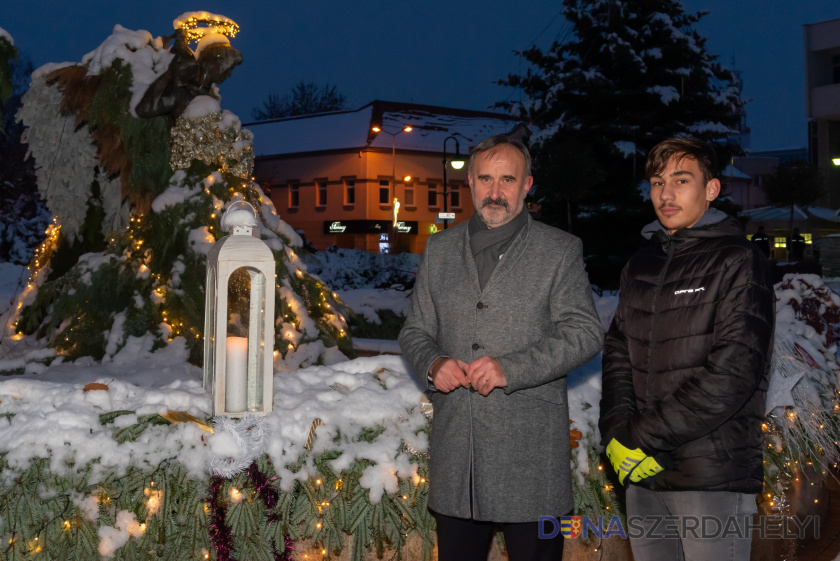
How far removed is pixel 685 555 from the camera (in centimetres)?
263

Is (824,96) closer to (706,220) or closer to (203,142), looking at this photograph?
(203,142)

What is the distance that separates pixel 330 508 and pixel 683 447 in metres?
1.61

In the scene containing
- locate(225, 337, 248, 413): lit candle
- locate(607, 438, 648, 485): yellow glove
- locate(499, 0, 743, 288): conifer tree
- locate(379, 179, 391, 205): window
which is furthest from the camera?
locate(379, 179, 391, 205): window

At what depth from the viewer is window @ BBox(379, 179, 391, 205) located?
139 ft

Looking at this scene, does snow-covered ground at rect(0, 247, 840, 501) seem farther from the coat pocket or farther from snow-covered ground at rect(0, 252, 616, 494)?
the coat pocket

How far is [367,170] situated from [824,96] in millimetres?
22799

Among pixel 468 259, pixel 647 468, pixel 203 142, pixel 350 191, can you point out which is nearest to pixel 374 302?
pixel 203 142

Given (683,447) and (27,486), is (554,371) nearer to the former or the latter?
(683,447)

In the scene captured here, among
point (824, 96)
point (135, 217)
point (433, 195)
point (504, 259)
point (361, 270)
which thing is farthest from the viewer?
point (433, 195)

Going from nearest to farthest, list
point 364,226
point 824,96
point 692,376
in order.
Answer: point 692,376, point 824,96, point 364,226

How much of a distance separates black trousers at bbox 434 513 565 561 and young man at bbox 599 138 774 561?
31cm

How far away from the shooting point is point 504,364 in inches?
105

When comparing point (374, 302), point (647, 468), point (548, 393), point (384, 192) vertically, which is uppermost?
point (384, 192)

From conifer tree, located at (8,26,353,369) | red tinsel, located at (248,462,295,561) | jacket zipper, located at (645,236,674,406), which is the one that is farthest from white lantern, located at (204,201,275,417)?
conifer tree, located at (8,26,353,369)
